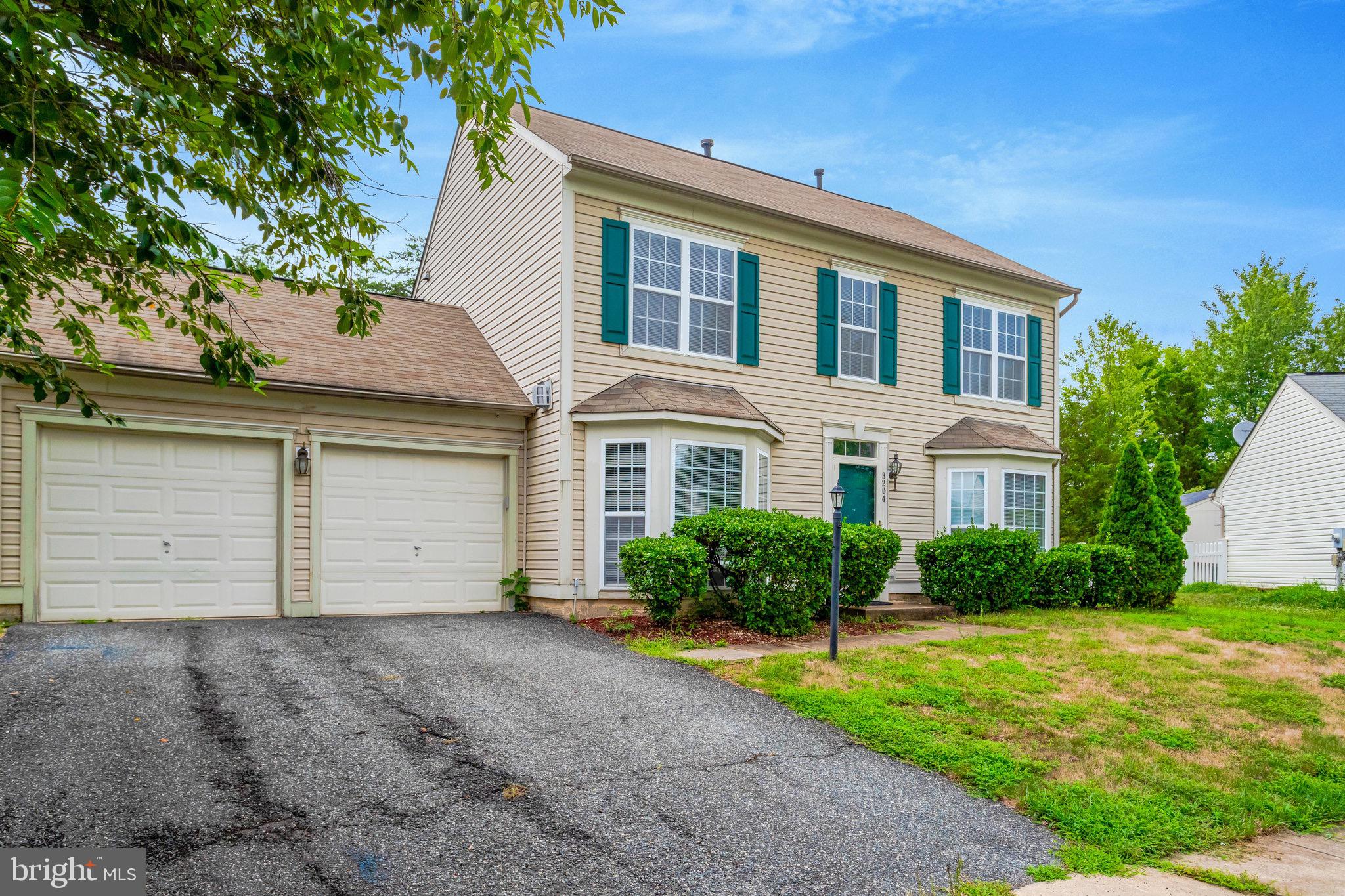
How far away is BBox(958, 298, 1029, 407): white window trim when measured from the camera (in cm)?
1377

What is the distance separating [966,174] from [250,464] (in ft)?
64.5

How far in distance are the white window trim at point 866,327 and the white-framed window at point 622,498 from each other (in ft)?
12.7

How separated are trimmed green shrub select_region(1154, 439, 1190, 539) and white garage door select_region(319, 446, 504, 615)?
10.5 meters

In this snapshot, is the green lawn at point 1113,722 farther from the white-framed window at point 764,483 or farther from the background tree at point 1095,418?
the background tree at point 1095,418

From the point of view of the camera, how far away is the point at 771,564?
8938mm

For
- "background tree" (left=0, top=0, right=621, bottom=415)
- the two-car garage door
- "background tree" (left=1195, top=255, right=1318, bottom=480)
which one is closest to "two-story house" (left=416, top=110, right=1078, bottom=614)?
the two-car garage door

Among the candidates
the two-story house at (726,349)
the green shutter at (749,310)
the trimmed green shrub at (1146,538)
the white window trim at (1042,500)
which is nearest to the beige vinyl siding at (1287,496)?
the trimmed green shrub at (1146,538)

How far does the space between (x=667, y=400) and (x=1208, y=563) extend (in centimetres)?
1953

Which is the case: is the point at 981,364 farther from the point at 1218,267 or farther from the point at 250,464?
the point at 1218,267

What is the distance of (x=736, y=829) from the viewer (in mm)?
4098

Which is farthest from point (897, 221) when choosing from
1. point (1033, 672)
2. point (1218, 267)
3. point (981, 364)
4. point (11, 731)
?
point (1218, 267)

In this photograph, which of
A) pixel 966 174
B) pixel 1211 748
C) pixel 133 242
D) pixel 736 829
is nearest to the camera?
pixel 736 829

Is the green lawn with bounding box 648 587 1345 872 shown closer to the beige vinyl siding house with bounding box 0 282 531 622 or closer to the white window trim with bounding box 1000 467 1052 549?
the white window trim with bounding box 1000 467 1052 549

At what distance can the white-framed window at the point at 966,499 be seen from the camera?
13.1 m
